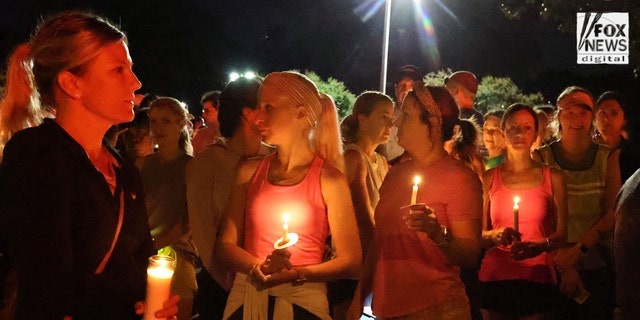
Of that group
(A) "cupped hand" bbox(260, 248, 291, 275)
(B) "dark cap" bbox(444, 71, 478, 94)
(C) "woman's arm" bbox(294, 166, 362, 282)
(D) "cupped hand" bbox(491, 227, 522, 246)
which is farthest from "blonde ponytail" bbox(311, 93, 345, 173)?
(B) "dark cap" bbox(444, 71, 478, 94)

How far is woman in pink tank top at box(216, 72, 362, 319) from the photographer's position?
3670 millimetres

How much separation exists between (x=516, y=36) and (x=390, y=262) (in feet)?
139

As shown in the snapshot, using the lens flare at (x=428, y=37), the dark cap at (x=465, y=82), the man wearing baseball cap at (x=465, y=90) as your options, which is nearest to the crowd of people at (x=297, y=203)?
the man wearing baseball cap at (x=465, y=90)

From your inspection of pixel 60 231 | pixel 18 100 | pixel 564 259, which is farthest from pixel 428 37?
pixel 60 231

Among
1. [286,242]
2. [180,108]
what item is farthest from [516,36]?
[286,242]

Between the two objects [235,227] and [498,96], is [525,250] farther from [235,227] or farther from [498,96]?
[498,96]

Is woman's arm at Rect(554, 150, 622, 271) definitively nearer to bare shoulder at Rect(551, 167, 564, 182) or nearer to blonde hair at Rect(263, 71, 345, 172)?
bare shoulder at Rect(551, 167, 564, 182)

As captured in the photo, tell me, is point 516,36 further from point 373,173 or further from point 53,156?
point 53,156

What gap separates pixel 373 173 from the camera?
18.8ft

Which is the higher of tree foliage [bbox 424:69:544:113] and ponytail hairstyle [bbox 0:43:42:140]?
tree foliage [bbox 424:69:544:113]

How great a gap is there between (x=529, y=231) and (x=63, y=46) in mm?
3922

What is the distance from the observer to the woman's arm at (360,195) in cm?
481

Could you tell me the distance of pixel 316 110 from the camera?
4.05 meters

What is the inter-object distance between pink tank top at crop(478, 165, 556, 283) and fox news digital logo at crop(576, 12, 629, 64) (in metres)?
14.4
